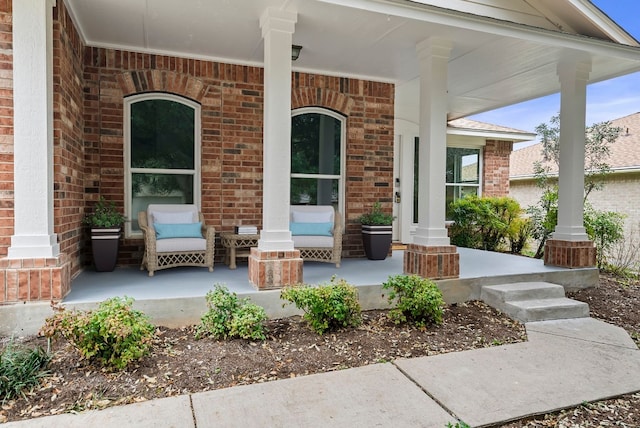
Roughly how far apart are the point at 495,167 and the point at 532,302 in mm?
6323

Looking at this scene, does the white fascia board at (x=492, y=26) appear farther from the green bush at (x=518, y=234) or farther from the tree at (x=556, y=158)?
the green bush at (x=518, y=234)

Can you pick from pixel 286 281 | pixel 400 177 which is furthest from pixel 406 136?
pixel 286 281

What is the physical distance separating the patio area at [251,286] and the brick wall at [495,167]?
13.2 feet

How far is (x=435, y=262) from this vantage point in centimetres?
457

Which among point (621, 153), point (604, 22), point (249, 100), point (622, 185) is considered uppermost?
point (604, 22)

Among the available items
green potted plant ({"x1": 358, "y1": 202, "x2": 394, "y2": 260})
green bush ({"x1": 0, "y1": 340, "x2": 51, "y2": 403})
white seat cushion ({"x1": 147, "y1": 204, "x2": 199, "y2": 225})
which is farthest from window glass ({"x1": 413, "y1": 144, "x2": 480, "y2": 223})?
green bush ({"x1": 0, "y1": 340, "x2": 51, "y2": 403})

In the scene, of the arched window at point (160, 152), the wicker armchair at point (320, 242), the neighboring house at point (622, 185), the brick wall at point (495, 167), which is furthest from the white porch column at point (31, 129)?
the neighboring house at point (622, 185)

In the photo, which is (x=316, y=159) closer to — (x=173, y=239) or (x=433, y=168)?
(x=433, y=168)

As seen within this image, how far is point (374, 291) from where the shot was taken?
14.0 ft

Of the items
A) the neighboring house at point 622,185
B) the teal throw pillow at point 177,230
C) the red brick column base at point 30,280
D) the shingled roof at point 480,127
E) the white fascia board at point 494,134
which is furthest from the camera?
the neighboring house at point 622,185

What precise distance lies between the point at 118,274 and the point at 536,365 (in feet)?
13.9

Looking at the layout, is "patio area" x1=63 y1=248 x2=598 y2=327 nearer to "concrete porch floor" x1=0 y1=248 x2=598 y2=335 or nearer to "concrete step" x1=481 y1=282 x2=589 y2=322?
"concrete porch floor" x1=0 y1=248 x2=598 y2=335

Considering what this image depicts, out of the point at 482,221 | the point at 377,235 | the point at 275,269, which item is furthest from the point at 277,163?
the point at 482,221

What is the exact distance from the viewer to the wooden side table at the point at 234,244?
17.1ft
